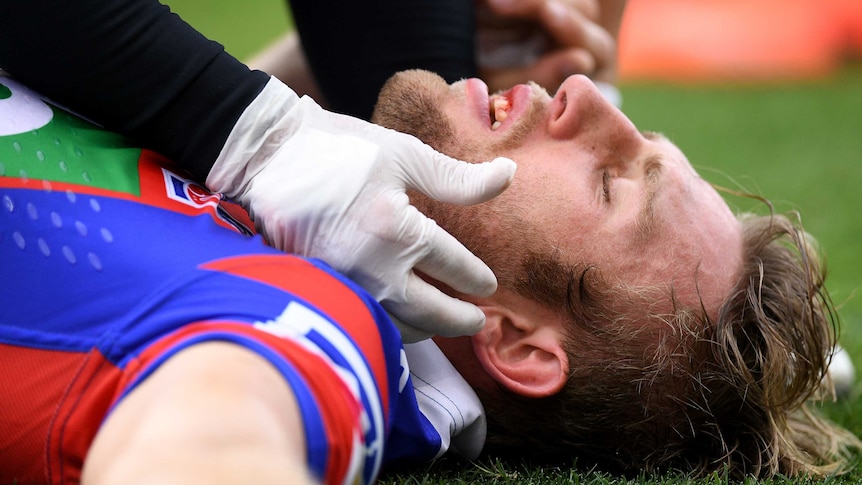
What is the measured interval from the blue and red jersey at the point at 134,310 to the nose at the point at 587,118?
0.59m

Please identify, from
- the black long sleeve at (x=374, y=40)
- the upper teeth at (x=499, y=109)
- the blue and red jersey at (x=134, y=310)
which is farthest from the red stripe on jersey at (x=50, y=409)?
the black long sleeve at (x=374, y=40)

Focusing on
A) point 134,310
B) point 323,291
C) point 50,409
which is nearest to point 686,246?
point 323,291

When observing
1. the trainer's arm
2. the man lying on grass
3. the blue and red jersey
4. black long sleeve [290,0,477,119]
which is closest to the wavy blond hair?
the man lying on grass

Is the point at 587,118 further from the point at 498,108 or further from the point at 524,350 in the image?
the point at 524,350

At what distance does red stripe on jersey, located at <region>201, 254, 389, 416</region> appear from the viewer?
1.18 metres

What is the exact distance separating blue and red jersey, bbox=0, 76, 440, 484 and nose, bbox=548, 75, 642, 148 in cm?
59

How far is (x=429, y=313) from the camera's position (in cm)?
137

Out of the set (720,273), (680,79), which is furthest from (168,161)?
(680,79)

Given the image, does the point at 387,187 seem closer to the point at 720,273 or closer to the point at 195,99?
the point at 195,99

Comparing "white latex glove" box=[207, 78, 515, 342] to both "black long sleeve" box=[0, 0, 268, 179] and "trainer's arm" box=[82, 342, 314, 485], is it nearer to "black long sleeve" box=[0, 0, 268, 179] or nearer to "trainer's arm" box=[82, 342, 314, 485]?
"black long sleeve" box=[0, 0, 268, 179]

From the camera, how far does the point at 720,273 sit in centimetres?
169

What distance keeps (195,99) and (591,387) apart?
828 mm

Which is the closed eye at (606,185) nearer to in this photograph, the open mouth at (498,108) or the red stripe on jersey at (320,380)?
the open mouth at (498,108)

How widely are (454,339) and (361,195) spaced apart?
427 millimetres
